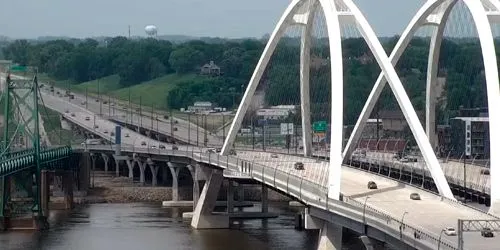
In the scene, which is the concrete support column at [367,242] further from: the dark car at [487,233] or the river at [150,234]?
the river at [150,234]

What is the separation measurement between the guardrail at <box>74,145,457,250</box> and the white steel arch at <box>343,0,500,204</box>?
418 cm

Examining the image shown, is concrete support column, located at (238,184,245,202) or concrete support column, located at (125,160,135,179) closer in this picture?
concrete support column, located at (238,184,245,202)

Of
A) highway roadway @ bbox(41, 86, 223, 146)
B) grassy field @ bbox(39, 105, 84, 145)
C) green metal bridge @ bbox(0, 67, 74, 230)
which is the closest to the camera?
green metal bridge @ bbox(0, 67, 74, 230)

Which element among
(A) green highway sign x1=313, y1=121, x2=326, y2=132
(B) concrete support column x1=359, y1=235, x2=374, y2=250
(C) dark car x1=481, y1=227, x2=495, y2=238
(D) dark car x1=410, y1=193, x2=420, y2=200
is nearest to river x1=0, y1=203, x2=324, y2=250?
(D) dark car x1=410, y1=193, x2=420, y2=200

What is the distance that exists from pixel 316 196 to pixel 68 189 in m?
35.0

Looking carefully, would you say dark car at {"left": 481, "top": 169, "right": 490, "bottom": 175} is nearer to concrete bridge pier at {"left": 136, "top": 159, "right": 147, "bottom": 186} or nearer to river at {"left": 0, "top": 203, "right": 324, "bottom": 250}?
river at {"left": 0, "top": 203, "right": 324, "bottom": 250}

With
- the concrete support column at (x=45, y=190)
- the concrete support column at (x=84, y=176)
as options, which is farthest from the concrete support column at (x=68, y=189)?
the concrete support column at (x=84, y=176)

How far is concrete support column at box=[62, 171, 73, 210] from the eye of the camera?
9125 cm

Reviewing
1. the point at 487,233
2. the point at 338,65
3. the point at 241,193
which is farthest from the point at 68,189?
the point at 487,233

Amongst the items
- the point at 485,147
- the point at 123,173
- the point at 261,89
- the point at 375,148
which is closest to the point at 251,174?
the point at 485,147

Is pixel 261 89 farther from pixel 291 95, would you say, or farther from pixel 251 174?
pixel 251 174

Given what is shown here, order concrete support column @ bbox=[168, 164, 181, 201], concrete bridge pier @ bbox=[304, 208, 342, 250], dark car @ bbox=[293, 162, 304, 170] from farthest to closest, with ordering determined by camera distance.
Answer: concrete support column @ bbox=[168, 164, 181, 201], dark car @ bbox=[293, 162, 304, 170], concrete bridge pier @ bbox=[304, 208, 342, 250]

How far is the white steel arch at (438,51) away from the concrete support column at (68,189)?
1913cm

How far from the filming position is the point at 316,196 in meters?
59.2
